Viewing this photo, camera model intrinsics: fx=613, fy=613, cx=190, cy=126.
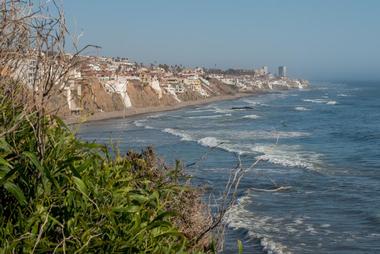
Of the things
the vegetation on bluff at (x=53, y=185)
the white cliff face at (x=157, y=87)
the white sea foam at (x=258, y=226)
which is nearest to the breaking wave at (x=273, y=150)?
the white sea foam at (x=258, y=226)

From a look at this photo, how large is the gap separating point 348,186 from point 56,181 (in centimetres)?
1784

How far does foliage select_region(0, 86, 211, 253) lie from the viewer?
2.62m

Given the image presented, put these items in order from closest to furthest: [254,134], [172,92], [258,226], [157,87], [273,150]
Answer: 1. [258,226]
2. [273,150]
3. [254,134]
4. [157,87]
5. [172,92]

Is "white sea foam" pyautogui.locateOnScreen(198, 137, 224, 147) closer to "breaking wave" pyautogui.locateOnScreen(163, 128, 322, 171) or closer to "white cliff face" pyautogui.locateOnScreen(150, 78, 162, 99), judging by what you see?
"breaking wave" pyautogui.locateOnScreen(163, 128, 322, 171)

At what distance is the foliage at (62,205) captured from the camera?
2.62 metres

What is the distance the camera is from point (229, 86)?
451ft

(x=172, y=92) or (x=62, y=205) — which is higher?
(x=62, y=205)

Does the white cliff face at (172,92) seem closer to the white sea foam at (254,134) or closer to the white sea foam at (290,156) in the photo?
the white sea foam at (254,134)

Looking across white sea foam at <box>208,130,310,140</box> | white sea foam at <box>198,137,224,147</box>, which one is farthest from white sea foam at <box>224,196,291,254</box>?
white sea foam at <box>208,130,310,140</box>

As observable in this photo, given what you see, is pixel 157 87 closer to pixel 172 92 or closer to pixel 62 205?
pixel 172 92

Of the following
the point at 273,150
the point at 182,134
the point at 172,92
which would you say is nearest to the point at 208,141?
the point at 273,150

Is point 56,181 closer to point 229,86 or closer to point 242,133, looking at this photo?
point 242,133

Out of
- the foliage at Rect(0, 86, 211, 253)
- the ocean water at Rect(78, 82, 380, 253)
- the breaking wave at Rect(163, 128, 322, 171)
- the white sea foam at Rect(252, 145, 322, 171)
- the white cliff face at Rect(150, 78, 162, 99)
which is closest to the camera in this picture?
the foliage at Rect(0, 86, 211, 253)

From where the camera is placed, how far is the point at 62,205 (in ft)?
8.91
